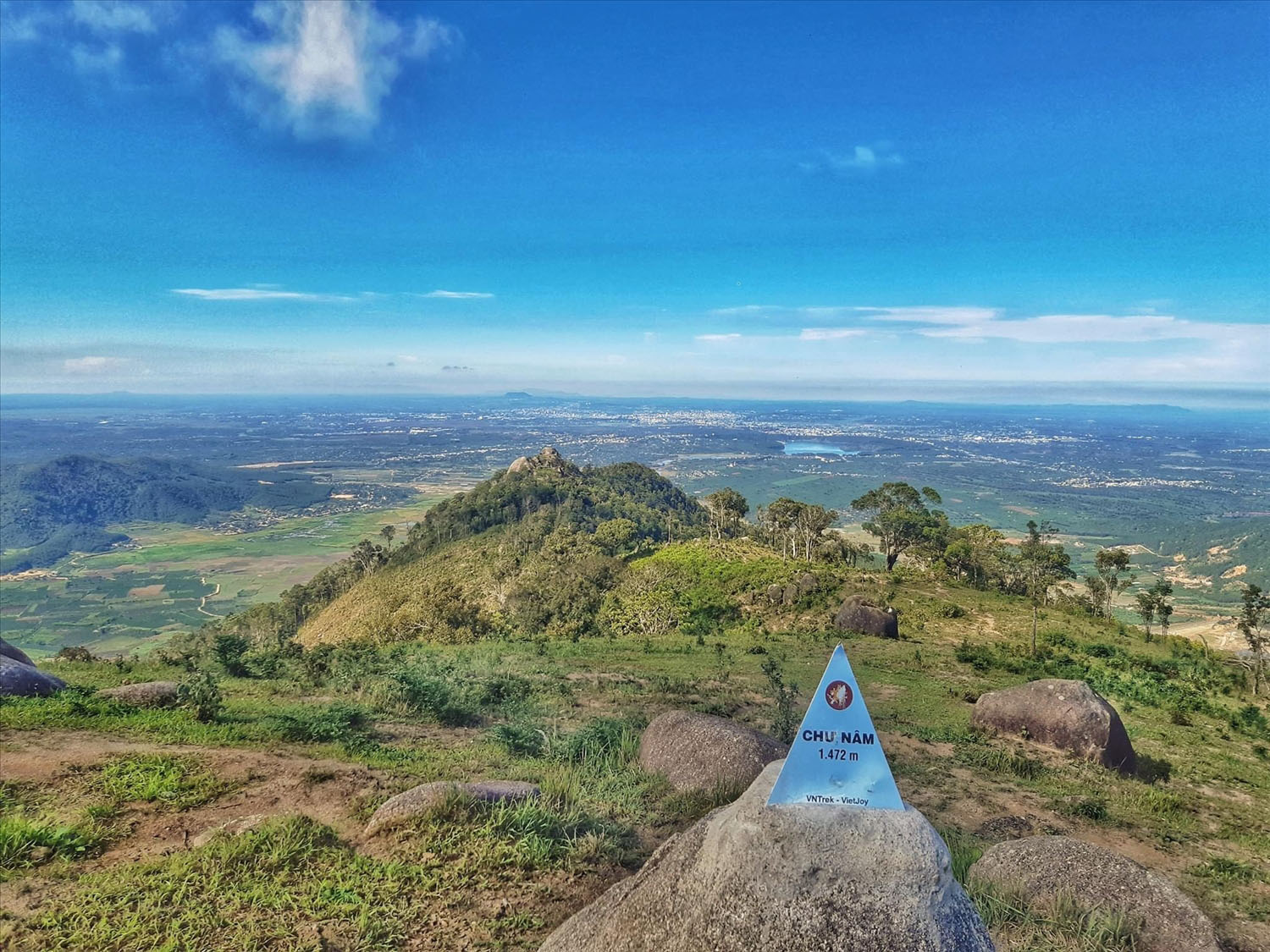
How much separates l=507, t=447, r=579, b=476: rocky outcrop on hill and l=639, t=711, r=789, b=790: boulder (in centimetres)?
6565

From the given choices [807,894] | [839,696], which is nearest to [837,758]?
[839,696]

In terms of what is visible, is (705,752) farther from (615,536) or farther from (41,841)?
(615,536)

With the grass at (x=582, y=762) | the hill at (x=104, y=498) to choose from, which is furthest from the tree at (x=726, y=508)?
the hill at (x=104, y=498)

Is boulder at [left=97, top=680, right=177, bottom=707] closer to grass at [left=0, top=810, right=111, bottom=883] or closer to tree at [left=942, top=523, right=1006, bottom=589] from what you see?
grass at [left=0, top=810, right=111, bottom=883]

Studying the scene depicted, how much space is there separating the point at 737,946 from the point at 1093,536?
144519mm

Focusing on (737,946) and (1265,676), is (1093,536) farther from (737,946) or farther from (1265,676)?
(737,946)

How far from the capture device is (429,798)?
7.32 meters

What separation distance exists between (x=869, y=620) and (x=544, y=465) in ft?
178

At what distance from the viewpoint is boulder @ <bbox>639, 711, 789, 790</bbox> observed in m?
9.21

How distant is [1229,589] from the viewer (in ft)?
263

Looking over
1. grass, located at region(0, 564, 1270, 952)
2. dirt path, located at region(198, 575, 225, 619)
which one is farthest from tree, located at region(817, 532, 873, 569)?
dirt path, located at region(198, 575, 225, 619)

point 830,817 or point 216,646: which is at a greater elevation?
point 830,817

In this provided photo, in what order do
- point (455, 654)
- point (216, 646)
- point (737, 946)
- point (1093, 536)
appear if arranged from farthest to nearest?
point (1093, 536)
point (455, 654)
point (216, 646)
point (737, 946)

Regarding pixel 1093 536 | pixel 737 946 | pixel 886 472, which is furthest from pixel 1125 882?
Result: pixel 886 472
